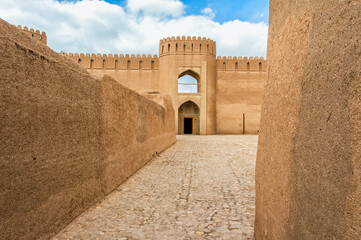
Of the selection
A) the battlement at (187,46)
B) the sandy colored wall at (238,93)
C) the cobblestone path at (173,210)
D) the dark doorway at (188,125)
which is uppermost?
the battlement at (187,46)

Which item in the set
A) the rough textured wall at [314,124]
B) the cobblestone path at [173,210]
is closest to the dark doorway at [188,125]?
the cobblestone path at [173,210]

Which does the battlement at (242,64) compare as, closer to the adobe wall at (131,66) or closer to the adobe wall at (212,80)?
the adobe wall at (212,80)

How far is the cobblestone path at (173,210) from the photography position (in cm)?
225

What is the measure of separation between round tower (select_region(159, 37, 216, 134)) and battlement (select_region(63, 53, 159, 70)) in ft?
3.96

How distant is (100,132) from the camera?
313 centimetres

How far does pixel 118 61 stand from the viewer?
22891mm

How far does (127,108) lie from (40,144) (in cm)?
249

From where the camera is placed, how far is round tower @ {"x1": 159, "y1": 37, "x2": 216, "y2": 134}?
2153cm

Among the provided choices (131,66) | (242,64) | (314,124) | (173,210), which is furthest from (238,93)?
(314,124)

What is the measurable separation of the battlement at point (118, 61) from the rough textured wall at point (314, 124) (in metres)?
21.8

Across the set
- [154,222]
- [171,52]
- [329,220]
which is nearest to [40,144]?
[154,222]

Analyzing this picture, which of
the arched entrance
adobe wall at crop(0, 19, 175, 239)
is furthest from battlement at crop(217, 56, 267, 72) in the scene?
adobe wall at crop(0, 19, 175, 239)

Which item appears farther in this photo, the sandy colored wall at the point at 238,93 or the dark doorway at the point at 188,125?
the dark doorway at the point at 188,125

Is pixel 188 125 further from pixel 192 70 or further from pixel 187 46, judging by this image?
pixel 187 46
